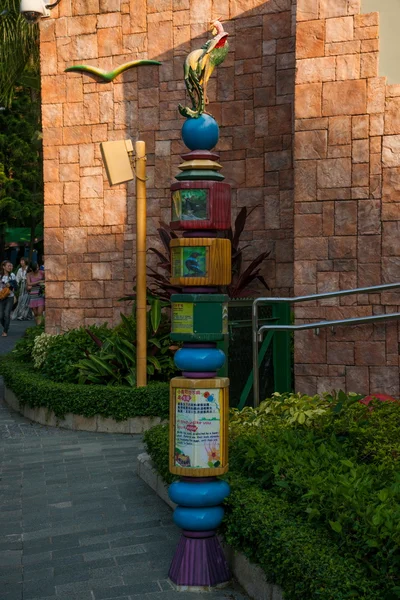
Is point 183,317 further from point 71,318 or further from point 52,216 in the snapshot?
point 52,216

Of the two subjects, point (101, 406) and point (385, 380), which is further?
point (101, 406)

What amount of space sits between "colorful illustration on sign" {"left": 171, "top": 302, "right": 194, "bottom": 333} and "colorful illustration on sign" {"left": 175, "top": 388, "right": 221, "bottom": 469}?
1.11 feet

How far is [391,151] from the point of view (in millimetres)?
8328

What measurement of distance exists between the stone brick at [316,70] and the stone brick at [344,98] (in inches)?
3.7

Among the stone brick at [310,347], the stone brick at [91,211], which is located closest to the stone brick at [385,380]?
the stone brick at [310,347]

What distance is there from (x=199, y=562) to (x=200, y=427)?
29.3 inches

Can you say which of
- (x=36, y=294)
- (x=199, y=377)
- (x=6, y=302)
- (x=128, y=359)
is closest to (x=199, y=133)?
(x=199, y=377)

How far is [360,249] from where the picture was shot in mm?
8430

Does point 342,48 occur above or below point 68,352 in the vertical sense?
above

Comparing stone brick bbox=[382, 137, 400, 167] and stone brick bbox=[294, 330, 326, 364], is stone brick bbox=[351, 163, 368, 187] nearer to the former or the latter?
stone brick bbox=[382, 137, 400, 167]

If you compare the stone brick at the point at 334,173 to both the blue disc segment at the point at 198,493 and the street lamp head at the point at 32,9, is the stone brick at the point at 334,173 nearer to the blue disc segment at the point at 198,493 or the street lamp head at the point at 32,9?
the blue disc segment at the point at 198,493

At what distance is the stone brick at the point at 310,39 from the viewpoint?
8.56 m

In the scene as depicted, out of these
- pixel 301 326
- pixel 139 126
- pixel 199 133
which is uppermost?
pixel 139 126

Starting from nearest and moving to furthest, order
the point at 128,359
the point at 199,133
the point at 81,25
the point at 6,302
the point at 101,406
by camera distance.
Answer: the point at 199,133
the point at 101,406
the point at 128,359
the point at 81,25
the point at 6,302
